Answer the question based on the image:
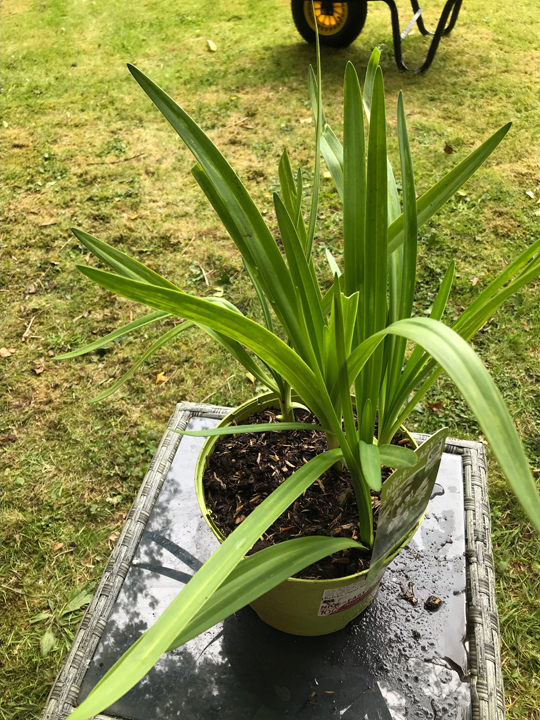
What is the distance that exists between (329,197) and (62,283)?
1122 millimetres

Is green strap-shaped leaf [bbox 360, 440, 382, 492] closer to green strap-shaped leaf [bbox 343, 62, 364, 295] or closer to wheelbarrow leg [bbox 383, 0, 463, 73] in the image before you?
green strap-shaped leaf [bbox 343, 62, 364, 295]

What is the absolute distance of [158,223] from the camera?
226cm

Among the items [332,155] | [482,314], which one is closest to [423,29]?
[332,155]

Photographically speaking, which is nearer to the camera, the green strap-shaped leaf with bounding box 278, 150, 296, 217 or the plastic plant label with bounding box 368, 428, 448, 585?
the plastic plant label with bounding box 368, 428, 448, 585

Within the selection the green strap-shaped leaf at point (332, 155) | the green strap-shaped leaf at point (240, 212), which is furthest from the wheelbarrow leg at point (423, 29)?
the green strap-shaped leaf at point (240, 212)

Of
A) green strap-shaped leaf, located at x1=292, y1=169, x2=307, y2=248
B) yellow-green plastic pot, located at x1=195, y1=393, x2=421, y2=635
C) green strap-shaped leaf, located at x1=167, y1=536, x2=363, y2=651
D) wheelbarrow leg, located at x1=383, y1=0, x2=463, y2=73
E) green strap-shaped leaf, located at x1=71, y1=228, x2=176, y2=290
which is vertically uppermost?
wheelbarrow leg, located at x1=383, y1=0, x2=463, y2=73

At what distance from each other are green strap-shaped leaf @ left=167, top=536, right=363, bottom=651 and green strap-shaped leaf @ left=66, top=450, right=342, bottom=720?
0.21ft

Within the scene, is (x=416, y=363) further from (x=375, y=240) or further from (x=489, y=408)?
(x=489, y=408)

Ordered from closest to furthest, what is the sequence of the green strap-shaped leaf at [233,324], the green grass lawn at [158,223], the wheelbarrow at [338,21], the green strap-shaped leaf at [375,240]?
the green strap-shaped leaf at [233,324] → the green strap-shaped leaf at [375,240] → the green grass lawn at [158,223] → the wheelbarrow at [338,21]

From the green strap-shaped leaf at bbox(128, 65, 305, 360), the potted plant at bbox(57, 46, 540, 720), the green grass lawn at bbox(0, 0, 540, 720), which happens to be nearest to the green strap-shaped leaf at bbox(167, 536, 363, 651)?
the potted plant at bbox(57, 46, 540, 720)

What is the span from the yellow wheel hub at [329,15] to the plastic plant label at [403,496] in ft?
10.3

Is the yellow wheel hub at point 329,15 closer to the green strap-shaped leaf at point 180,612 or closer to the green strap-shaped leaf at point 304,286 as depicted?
the green strap-shaped leaf at point 304,286

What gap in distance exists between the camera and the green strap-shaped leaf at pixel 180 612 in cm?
39

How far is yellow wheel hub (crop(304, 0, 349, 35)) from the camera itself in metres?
3.04
